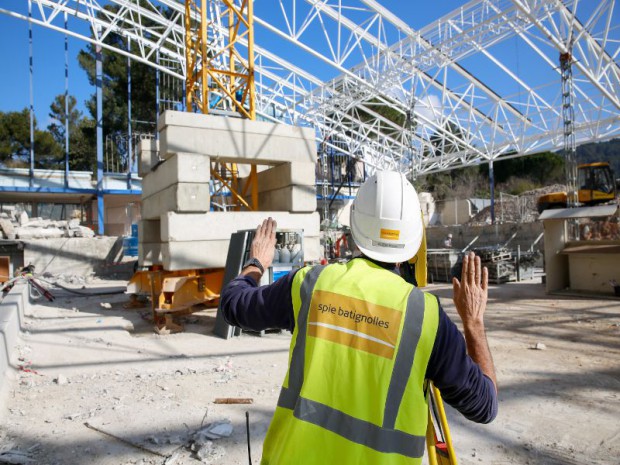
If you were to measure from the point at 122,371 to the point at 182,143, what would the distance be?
4.40 meters

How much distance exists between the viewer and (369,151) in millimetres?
31688

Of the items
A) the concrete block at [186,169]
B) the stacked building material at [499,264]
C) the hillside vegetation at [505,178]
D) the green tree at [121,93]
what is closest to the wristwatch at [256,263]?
the concrete block at [186,169]

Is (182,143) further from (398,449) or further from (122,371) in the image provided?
(398,449)

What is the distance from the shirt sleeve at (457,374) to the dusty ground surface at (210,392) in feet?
7.17

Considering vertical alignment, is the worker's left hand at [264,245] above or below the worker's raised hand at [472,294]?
above

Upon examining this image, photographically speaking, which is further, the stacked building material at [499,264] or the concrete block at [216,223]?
the stacked building material at [499,264]

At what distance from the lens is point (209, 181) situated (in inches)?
330

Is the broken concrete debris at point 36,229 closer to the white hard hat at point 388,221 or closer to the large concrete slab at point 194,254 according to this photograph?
the large concrete slab at point 194,254

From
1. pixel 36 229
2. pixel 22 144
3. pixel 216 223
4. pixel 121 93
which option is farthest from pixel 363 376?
pixel 22 144

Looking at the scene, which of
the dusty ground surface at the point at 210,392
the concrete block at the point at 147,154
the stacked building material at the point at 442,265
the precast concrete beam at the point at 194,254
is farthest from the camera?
the stacked building material at the point at 442,265

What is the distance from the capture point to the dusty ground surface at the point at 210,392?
340 centimetres

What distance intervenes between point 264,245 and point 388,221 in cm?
56

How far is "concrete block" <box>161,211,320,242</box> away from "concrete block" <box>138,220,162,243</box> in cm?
222

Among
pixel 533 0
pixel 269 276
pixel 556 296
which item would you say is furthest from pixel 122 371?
pixel 533 0
